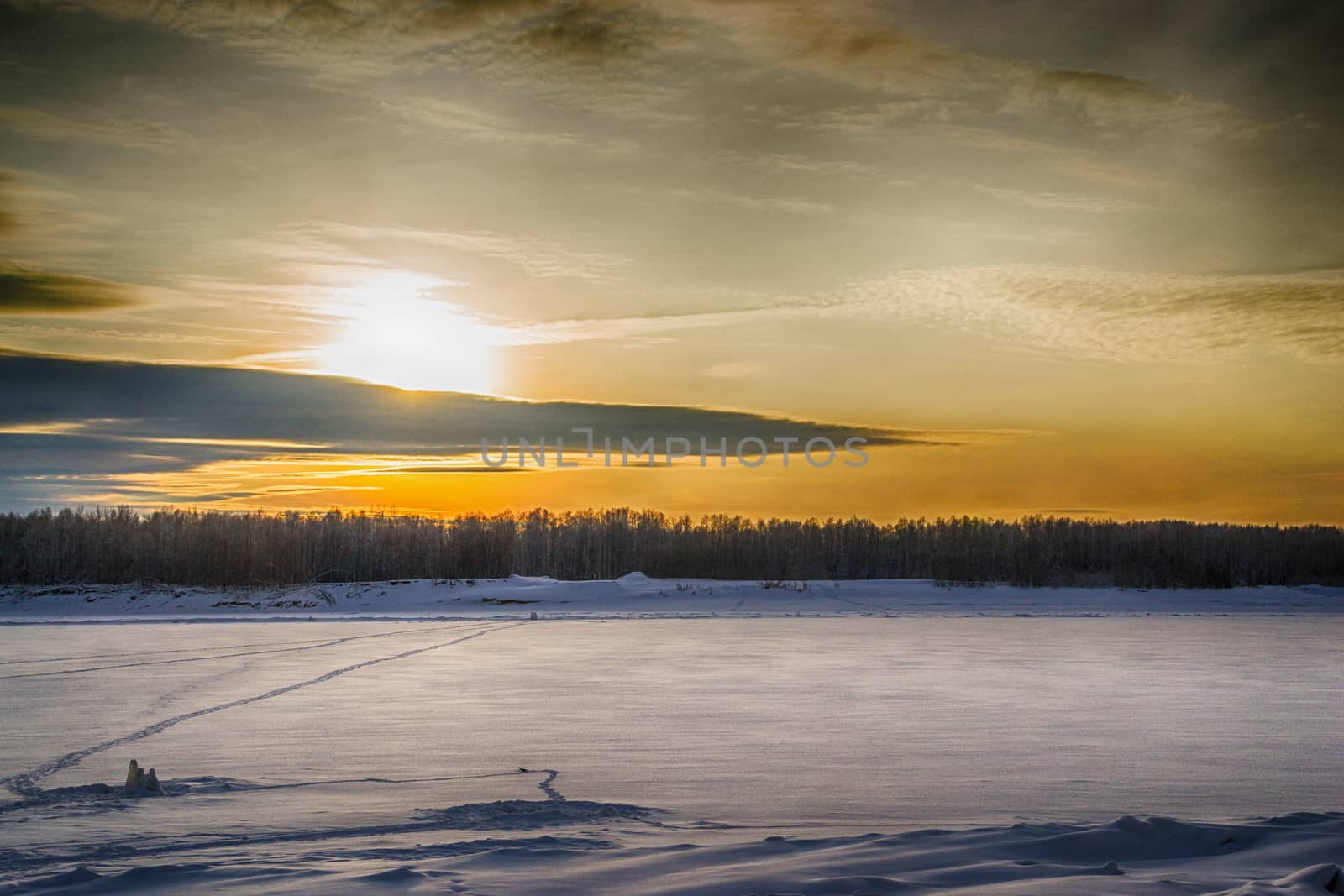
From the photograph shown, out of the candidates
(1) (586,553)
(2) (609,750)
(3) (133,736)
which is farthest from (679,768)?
(1) (586,553)

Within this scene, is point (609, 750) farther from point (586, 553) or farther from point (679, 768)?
point (586, 553)

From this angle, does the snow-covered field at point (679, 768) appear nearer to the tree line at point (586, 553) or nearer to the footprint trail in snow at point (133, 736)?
the footprint trail in snow at point (133, 736)

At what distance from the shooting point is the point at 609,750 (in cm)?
695

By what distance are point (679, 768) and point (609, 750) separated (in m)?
0.69

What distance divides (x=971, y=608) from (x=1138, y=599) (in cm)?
732

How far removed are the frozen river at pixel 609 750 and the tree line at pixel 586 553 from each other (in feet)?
74.8

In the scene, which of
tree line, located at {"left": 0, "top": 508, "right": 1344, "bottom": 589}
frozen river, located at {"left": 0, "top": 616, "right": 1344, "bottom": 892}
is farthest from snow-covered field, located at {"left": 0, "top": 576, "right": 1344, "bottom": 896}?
tree line, located at {"left": 0, "top": 508, "right": 1344, "bottom": 589}

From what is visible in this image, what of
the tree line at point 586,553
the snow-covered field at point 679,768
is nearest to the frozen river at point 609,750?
the snow-covered field at point 679,768

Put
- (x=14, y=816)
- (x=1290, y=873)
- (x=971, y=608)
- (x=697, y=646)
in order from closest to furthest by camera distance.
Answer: (x=1290, y=873) < (x=14, y=816) < (x=697, y=646) < (x=971, y=608)

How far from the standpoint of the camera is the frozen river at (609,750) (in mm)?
4883

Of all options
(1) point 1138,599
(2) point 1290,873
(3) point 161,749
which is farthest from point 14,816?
(1) point 1138,599

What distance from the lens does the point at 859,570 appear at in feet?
147

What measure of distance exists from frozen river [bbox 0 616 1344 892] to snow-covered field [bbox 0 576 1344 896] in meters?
0.03

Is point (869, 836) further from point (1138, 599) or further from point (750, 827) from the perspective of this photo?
point (1138, 599)
